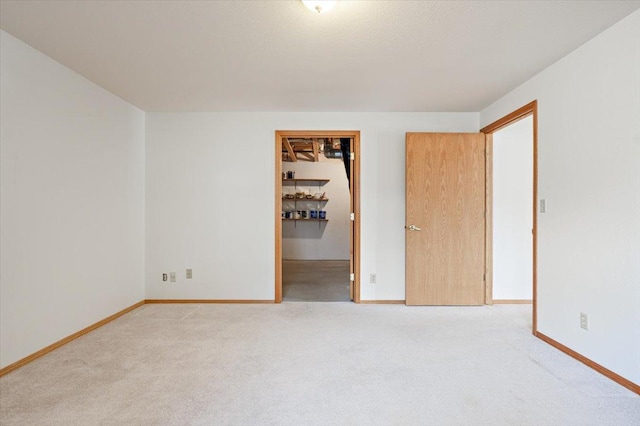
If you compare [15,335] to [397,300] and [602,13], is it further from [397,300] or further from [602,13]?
[602,13]

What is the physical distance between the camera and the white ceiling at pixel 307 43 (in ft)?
6.14

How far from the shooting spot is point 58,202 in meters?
2.57

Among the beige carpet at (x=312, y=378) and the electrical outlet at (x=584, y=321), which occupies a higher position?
the electrical outlet at (x=584, y=321)

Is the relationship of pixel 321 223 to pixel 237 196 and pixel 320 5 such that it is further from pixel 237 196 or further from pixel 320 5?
pixel 320 5

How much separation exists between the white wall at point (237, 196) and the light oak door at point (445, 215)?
22cm

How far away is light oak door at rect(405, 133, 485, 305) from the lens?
3621mm

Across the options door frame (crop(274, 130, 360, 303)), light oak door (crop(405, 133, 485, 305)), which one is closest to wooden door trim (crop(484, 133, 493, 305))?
light oak door (crop(405, 133, 485, 305))

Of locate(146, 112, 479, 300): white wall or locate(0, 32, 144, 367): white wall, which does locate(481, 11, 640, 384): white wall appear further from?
locate(0, 32, 144, 367): white wall

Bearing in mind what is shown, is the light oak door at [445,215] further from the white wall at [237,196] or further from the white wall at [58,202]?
the white wall at [58,202]

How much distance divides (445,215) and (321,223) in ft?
13.0

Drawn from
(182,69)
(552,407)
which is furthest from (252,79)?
(552,407)

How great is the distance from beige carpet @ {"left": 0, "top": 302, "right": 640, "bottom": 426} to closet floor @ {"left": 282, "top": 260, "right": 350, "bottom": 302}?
0.95m

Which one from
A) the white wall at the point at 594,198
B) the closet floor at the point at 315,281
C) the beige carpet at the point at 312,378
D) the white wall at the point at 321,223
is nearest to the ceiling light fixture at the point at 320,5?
the white wall at the point at 594,198

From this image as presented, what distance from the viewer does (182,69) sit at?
2.65 m
